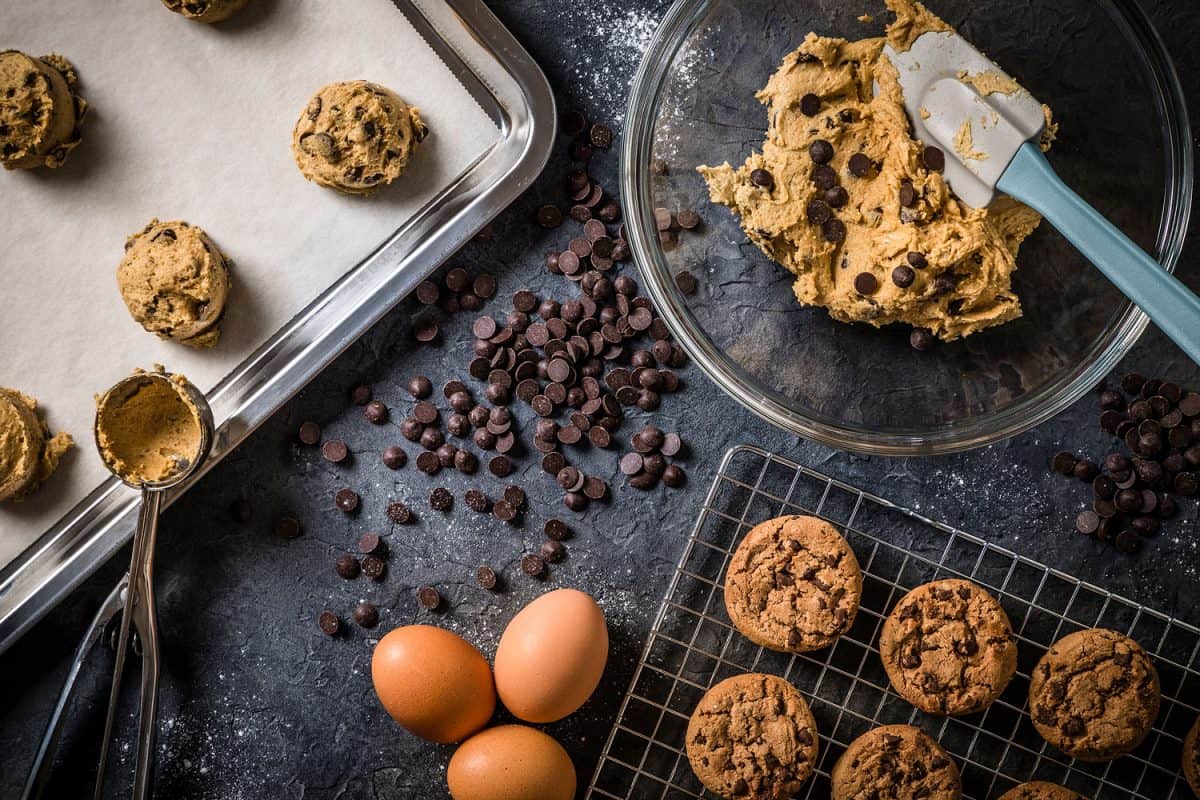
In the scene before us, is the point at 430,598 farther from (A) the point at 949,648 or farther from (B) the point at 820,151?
(B) the point at 820,151

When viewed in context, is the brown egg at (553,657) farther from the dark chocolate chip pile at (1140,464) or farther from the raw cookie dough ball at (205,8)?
the raw cookie dough ball at (205,8)

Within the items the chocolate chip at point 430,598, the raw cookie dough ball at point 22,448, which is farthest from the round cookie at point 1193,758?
the raw cookie dough ball at point 22,448

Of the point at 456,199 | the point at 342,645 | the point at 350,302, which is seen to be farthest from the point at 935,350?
the point at 342,645

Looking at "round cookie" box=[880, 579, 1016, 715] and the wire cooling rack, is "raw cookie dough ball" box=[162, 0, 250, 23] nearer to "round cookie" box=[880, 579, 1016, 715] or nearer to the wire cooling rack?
the wire cooling rack

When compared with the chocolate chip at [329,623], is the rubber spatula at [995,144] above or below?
above

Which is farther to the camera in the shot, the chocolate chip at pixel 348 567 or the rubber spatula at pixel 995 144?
the chocolate chip at pixel 348 567
